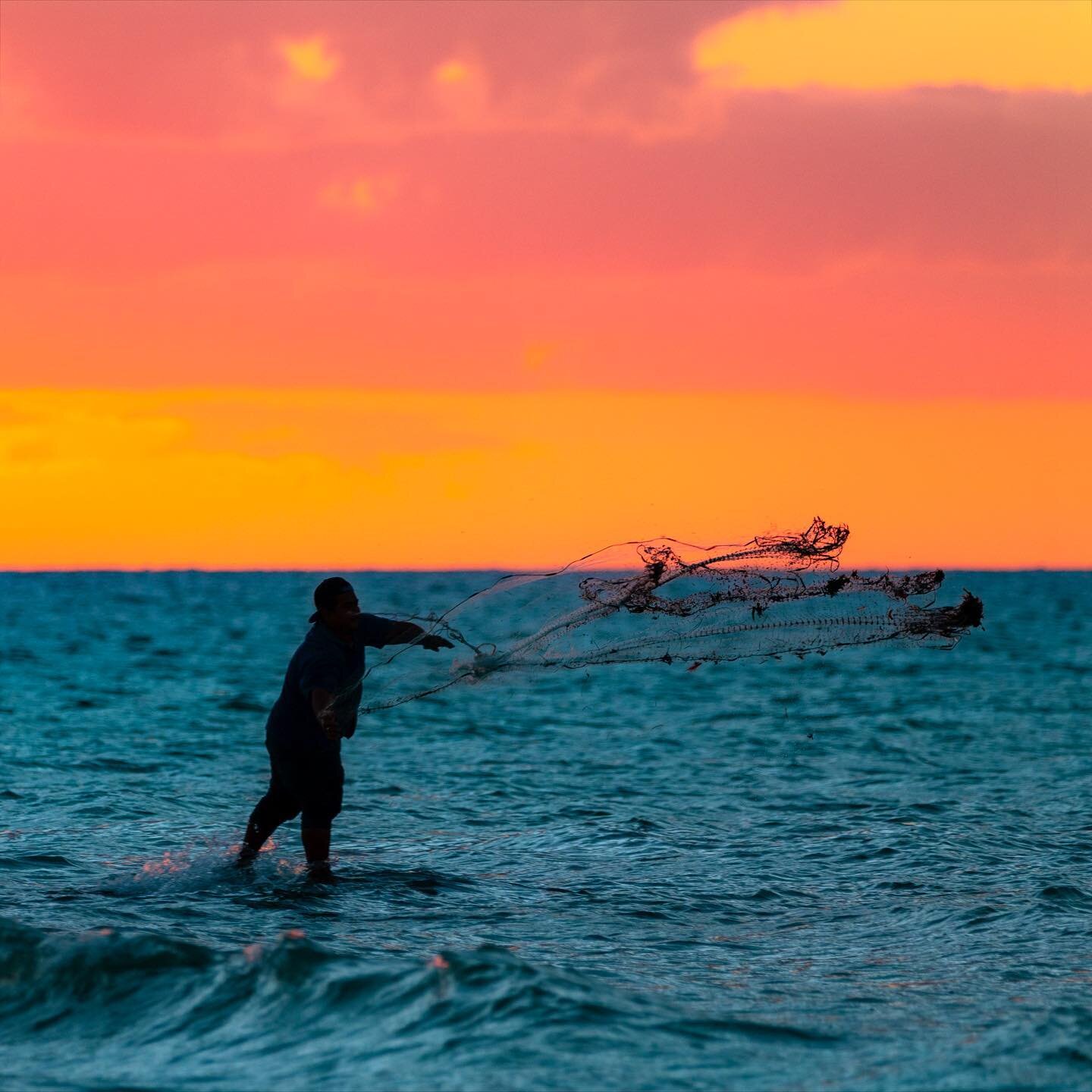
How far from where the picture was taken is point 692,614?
9570mm

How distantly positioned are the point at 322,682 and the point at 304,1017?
9.97 ft

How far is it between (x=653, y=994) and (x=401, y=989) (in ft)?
4.43

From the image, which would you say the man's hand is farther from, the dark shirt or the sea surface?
the sea surface

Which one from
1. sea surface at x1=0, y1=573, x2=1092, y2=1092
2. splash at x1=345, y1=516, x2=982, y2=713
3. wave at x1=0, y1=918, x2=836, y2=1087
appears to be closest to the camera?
wave at x1=0, y1=918, x2=836, y2=1087

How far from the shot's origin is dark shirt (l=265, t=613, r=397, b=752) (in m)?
9.77

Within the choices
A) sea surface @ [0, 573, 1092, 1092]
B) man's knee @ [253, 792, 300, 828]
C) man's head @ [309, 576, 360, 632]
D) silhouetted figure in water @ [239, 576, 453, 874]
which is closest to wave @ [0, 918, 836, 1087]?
sea surface @ [0, 573, 1092, 1092]

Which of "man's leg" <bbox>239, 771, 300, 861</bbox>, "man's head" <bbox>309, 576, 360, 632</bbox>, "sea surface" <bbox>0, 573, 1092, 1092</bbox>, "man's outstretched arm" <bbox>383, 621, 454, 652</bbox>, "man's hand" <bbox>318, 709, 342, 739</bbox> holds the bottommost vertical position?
"sea surface" <bbox>0, 573, 1092, 1092</bbox>

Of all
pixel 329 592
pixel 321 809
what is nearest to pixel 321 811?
pixel 321 809

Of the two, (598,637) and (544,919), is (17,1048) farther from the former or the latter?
(598,637)

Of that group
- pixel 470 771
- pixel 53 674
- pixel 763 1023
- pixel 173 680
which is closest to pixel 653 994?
pixel 763 1023

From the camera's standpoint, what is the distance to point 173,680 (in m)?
33.1

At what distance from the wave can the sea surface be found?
2 centimetres

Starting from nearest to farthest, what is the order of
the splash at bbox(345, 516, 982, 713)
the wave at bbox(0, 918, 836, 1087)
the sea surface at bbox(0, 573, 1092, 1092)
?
the wave at bbox(0, 918, 836, 1087) → the sea surface at bbox(0, 573, 1092, 1092) → the splash at bbox(345, 516, 982, 713)

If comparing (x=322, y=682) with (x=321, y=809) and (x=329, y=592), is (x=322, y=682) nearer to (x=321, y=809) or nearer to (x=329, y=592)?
(x=329, y=592)
